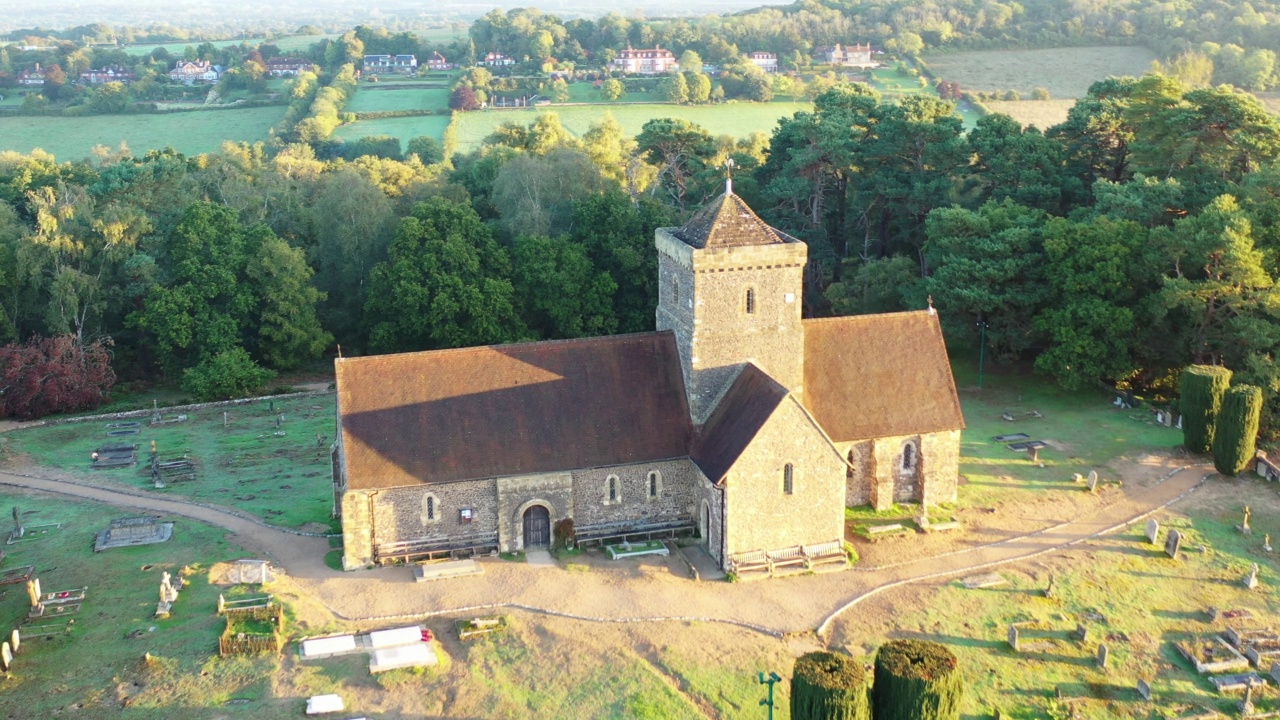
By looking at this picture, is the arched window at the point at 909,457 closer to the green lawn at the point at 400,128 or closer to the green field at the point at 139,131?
the green lawn at the point at 400,128

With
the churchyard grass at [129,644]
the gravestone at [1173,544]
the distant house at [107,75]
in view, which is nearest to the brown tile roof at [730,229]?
the gravestone at [1173,544]

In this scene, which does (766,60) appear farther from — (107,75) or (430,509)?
(430,509)

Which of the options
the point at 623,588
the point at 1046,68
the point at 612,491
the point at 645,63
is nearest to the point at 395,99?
the point at 645,63

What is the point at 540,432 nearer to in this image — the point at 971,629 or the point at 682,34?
the point at 971,629

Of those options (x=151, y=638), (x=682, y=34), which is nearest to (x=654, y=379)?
(x=151, y=638)

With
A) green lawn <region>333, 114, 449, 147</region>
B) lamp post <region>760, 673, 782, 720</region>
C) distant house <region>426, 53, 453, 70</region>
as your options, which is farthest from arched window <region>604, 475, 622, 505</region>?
distant house <region>426, 53, 453, 70</region>

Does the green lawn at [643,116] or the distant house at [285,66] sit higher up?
the distant house at [285,66]

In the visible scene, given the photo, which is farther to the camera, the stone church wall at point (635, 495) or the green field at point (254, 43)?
the green field at point (254, 43)
